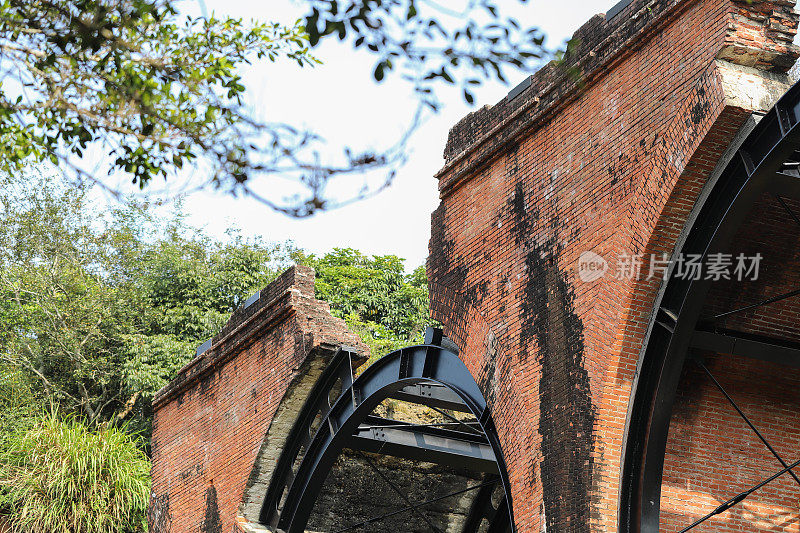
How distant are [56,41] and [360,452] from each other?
10.0m

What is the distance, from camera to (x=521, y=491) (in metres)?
8.17

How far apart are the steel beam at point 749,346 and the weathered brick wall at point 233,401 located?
5.87m

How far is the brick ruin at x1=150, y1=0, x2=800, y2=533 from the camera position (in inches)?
278

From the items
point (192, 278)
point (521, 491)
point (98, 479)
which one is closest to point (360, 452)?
point (521, 491)

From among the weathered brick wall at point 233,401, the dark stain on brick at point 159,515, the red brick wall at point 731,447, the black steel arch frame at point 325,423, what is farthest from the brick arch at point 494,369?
the dark stain on brick at point 159,515

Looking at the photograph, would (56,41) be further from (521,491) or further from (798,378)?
(798,378)

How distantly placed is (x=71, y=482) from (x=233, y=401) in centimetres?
692

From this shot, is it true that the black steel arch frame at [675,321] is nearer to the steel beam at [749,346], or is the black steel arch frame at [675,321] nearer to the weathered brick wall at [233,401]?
the steel beam at [749,346]

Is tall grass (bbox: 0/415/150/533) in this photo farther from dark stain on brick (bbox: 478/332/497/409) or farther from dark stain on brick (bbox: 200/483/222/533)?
dark stain on brick (bbox: 478/332/497/409)

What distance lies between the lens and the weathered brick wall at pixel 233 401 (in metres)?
12.3

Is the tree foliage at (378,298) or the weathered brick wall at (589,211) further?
the tree foliage at (378,298)

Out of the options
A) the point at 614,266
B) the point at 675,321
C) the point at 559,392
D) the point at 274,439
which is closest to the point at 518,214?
the point at 614,266

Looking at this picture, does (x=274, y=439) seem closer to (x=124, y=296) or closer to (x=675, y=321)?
(x=675, y=321)

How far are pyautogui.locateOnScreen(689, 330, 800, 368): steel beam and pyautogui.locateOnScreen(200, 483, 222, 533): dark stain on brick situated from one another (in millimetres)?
8096
